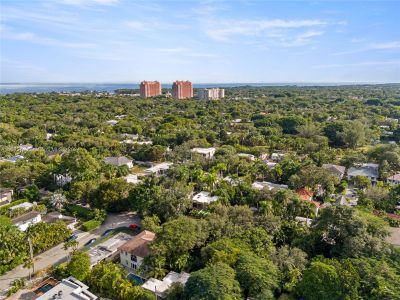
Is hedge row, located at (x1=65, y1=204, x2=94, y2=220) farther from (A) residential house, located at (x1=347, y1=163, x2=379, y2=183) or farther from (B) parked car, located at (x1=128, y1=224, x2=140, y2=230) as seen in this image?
(A) residential house, located at (x1=347, y1=163, x2=379, y2=183)

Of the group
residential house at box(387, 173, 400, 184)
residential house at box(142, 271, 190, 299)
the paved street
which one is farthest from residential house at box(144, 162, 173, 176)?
residential house at box(387, 173, 400, 184)

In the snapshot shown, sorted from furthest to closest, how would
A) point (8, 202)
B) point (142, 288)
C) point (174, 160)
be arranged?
point (174, 160), point (8, 202), point (142, 288)

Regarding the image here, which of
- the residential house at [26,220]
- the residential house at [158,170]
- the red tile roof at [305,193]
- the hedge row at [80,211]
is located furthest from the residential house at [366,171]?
the residential house at [26,220]

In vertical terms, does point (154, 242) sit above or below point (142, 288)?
above

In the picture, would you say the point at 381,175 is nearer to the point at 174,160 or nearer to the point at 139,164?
the point at 174,160

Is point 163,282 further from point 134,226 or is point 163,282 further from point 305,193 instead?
point 305,193

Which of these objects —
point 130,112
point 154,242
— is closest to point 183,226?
point 154,242
